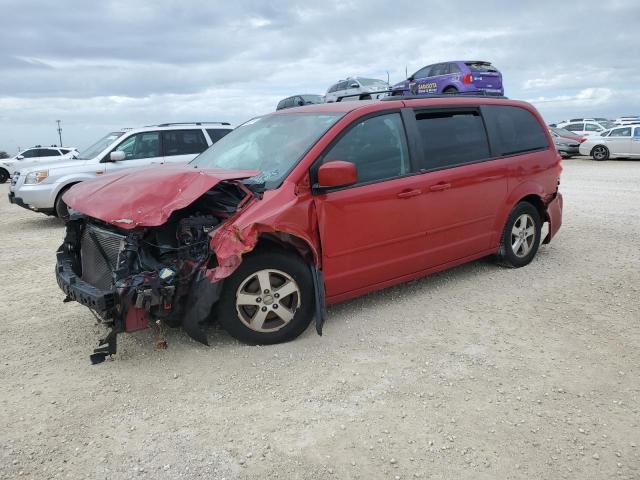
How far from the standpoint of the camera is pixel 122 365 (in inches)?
146

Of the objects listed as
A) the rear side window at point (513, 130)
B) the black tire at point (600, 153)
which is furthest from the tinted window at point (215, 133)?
the black tire at point (600, 153)

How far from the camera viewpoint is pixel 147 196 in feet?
11.9

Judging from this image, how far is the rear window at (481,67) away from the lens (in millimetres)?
16719

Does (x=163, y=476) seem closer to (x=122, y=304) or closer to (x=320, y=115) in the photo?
(x=122, y=304)

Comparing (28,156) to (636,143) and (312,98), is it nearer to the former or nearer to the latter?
(312,98)

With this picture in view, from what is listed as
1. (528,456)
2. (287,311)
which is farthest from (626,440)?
(287,311)

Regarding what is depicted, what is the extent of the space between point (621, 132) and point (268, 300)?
21.5 metres

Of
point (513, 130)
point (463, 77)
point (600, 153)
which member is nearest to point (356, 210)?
point (513, 130)

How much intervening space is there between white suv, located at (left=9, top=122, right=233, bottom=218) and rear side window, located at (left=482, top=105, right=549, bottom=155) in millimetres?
5941

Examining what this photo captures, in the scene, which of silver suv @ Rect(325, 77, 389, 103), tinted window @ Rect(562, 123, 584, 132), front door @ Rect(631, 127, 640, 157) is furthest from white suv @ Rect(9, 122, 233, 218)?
tinted window @ Rect(562, 123, 584, 132)

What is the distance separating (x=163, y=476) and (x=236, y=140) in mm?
3237

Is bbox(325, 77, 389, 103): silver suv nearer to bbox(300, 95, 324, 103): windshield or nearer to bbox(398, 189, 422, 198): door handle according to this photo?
bbox(300, 95, 324, 103): windshield

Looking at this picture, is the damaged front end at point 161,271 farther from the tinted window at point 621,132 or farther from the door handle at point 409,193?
the tinted window at point 621,132

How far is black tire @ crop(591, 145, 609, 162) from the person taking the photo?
2134 cm
